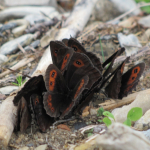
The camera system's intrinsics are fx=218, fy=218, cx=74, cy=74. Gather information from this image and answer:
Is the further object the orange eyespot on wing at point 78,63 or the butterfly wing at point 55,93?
the orange eyespot on wing at point 78,63

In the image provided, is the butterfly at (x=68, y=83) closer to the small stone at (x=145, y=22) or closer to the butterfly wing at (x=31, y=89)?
the butterfly wing at (x=31, y=89)

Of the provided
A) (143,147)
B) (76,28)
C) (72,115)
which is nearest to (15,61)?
(76,28)

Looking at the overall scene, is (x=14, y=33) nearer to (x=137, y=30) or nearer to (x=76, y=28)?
(x=76, y=28)

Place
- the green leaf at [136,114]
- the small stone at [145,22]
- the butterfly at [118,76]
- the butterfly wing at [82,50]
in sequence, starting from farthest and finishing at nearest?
the small stone at [145,22]
the butterfly wing at [82,50]
the butterfly at [118,76]
the green leaf at [136,114]

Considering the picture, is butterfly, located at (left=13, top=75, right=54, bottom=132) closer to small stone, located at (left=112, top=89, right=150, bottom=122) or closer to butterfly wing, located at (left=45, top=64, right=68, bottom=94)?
butterfly wing, located at (left=45, top=64, right=68, bottom=94)

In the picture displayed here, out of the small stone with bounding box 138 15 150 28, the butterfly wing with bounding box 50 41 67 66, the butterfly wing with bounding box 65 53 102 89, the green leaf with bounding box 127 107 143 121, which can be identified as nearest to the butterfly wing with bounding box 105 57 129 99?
the butterfly wing with bounding box 65 53 102 89

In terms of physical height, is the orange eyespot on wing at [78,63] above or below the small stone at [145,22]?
below

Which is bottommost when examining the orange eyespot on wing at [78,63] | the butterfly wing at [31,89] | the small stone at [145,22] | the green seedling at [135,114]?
the green seedling at [135,114]

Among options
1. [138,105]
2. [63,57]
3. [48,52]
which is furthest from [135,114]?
[48,52]

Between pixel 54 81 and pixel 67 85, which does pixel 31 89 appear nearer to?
pixel 54 81

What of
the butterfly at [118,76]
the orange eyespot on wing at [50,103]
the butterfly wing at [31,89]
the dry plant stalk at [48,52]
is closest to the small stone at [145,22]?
the dry plant stalk at [48,52]

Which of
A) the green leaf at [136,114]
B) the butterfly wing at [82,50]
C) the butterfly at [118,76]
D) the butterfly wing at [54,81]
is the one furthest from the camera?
the butterfly wing at [82,50]
